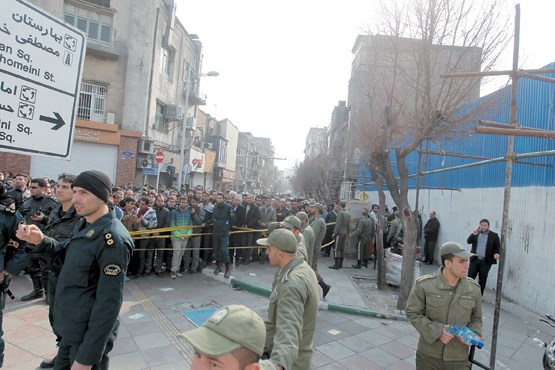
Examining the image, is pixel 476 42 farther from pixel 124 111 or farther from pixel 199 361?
pixel 124 111

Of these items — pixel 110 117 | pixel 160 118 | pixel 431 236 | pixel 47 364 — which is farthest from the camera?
pixel 160 118

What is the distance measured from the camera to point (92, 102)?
19.2 metres

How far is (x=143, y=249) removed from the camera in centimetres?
812

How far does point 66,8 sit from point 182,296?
18637mm

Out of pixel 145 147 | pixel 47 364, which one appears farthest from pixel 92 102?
pixel 47 364

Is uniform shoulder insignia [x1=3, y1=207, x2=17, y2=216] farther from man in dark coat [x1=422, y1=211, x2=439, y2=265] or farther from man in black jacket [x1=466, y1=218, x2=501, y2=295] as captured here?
man in dark coat [x1=422, y1=211, x2=439, y2=265]

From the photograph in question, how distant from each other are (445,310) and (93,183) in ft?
10.4

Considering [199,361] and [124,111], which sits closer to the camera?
[199,361]

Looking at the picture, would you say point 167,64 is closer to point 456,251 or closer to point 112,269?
point 112,269

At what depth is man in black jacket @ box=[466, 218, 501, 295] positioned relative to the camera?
795 cm

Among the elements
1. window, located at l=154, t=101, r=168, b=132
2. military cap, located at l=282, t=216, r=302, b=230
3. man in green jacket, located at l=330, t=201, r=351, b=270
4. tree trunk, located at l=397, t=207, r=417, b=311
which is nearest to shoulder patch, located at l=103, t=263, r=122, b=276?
military cap, located at l=282, t=216, r=302, b=230

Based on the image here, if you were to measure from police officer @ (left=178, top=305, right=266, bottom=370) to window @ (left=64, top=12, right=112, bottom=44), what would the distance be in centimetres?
2167

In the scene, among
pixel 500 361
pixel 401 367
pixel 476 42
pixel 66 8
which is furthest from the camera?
pixel 66 8

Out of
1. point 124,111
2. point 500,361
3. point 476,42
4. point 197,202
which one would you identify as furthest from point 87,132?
point 500,361
